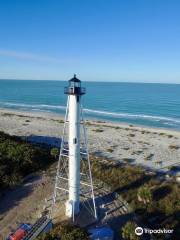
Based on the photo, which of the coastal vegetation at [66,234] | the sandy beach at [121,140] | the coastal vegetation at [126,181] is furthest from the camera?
the sandy beach at [121,140]

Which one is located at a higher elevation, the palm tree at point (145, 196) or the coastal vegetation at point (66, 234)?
the coastal vegetation at point (66, 234)

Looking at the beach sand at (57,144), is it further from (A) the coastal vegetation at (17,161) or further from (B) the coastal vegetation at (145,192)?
(B) the coastal vegetation at (145,192)

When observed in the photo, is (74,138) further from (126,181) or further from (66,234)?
(126,181)

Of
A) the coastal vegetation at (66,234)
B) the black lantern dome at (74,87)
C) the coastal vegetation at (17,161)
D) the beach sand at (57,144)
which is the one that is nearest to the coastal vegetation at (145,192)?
the beach sand at (57,144)

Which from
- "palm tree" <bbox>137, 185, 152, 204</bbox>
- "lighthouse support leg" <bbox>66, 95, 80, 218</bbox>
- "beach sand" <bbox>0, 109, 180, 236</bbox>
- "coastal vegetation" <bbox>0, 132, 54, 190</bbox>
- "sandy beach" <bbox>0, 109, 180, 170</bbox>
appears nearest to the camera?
"lighthouse support leg" <bbox>66, 95, 80, 218</bbox>

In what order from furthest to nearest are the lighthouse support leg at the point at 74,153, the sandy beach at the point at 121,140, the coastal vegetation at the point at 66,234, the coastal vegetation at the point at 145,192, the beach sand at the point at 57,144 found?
1. the sandy beach at the point at 121,140
2. the beach sand at the point at 57,144
3. the coastal vegetation at the point at 145,192
4. the lighthouse support leg at the point at 74,153
5. the coastal vegetation at the point at 66,234

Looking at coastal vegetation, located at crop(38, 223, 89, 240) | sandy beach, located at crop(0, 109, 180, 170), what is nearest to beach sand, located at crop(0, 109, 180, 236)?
sandy beach, located at crop(0, 109, 180, 170)

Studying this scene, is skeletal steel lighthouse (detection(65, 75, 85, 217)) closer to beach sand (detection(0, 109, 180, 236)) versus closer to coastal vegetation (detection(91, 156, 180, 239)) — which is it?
beach sand (detection(0, 109, 180, 236))

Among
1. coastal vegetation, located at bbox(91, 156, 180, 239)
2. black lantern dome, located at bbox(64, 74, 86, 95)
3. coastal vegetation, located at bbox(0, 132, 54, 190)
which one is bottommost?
coastal vegetation, located at bbox(91, 156, 180, 239)

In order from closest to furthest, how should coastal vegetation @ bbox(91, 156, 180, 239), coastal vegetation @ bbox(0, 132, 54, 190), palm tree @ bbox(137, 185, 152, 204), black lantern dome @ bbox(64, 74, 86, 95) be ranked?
black lantern dome @ bbox(64, 74, 86, 95) < coastal vegetation @ bbox(91, 156, 180, 239) < palm tree @ bbox(137, 185, 152, 204) < coastal vegetation @ bbox(0, 132, 54, 190)
